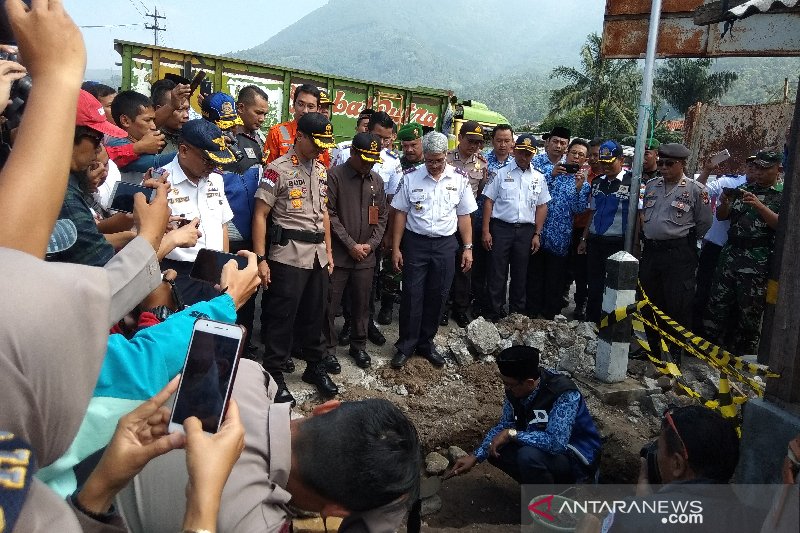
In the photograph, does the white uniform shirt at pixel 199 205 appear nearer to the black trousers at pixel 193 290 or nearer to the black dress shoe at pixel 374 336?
the black trousers at pixel 193 290

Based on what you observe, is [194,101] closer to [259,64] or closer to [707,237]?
[259,64]

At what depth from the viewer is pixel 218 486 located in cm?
112

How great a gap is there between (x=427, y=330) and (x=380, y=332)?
604 mm

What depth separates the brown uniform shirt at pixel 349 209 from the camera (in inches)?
189

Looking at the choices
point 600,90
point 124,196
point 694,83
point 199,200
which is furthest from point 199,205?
point 694,83

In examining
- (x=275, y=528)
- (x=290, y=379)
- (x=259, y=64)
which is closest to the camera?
(x=275, y=528)

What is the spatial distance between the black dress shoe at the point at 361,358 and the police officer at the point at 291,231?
0.53m

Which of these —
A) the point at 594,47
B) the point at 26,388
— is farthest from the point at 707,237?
the point at 594,47

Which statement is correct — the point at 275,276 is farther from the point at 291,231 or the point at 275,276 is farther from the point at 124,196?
the point at 124,196

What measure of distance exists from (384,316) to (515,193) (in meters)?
1.90

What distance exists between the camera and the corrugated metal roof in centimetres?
289

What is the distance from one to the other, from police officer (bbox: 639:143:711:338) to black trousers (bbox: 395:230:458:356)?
1.94m

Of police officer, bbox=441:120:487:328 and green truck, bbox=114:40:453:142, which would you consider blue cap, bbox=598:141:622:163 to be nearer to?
police officer, bbox=441:120:487:328

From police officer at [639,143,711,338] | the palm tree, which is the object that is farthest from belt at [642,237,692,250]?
the palm tree
